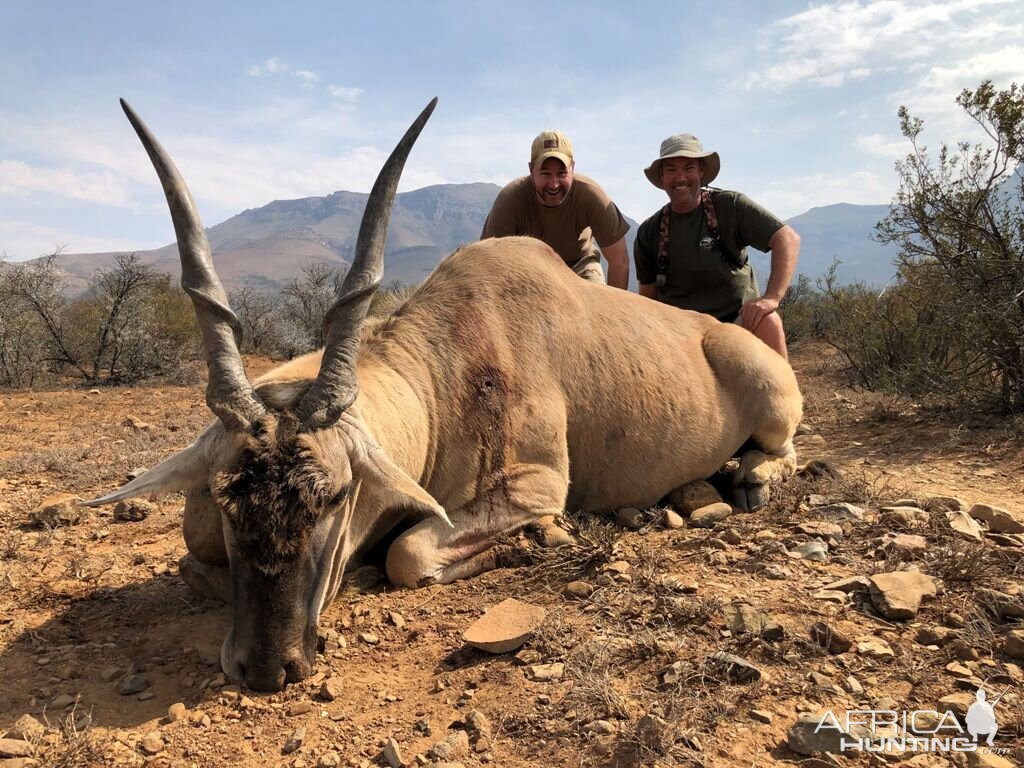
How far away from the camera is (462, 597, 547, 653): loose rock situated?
2.93m

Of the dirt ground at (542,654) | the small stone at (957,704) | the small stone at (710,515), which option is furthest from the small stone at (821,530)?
the small stone at (957,704)

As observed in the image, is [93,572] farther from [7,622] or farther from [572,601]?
[572,601]

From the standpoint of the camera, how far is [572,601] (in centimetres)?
339

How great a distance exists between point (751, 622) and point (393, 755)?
59.4 inches

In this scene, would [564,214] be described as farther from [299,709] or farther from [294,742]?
[294,742]

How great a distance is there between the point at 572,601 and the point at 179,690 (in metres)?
1.75

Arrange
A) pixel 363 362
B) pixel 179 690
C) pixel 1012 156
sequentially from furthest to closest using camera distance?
1. pixel 1012 156
2. pixel 363 362
3. pixel 179 690

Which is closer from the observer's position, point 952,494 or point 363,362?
point 363,362

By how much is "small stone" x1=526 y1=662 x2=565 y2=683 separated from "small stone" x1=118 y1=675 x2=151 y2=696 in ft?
5.22

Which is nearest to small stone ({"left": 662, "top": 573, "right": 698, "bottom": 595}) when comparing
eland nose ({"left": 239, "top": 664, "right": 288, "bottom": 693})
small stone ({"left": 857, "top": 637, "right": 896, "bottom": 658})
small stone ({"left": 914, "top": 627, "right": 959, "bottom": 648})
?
small stone ({"left": 857, "top": 637, "right": 896, "bottom": 658})

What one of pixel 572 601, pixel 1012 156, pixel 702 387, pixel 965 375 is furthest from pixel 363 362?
pixel 1012 156

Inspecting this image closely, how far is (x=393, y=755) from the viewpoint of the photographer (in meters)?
2.34

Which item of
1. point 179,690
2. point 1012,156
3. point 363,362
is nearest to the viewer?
point 179,690

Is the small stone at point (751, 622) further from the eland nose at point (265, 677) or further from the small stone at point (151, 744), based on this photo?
the small stone at point (151, 744)
